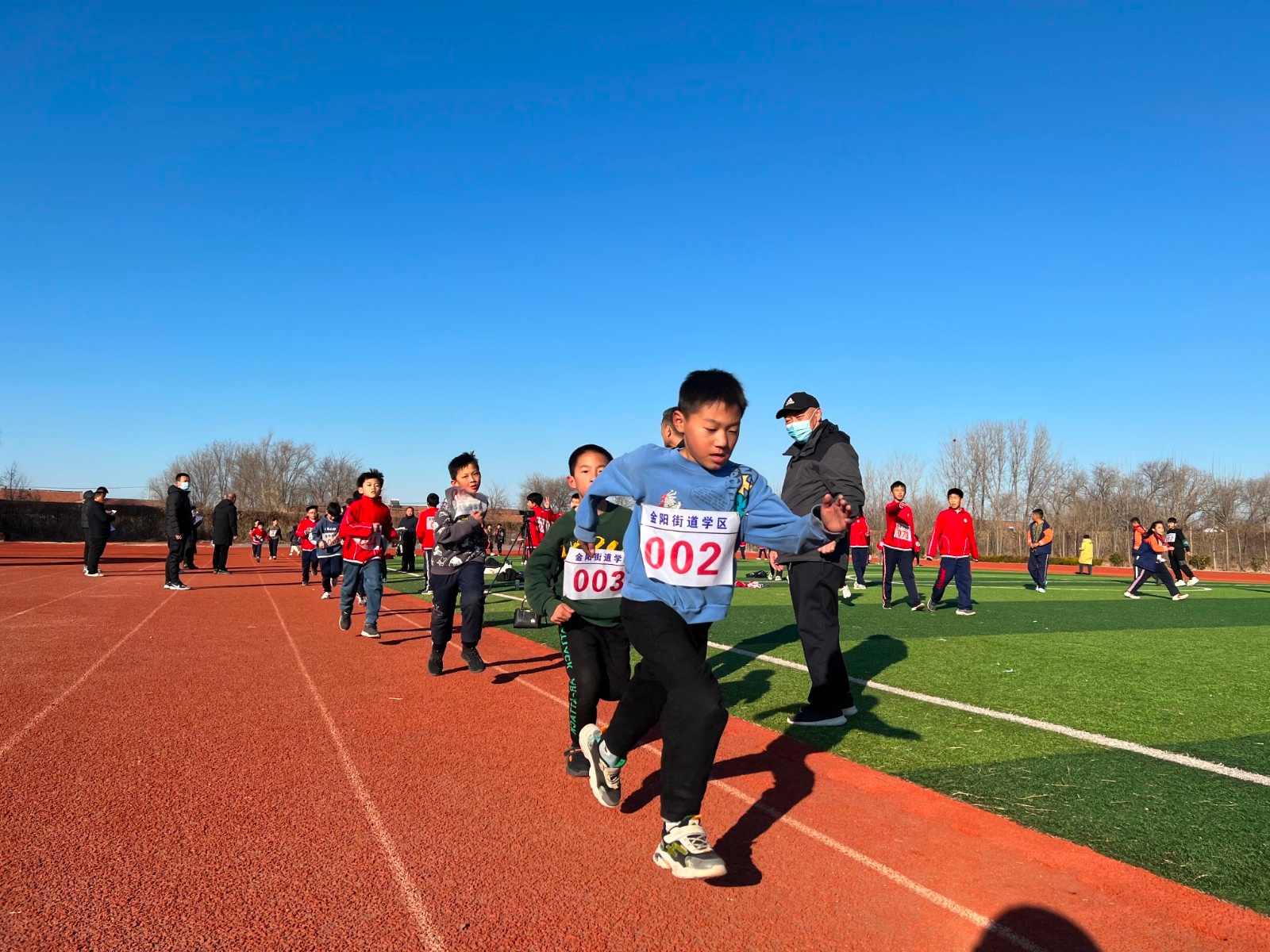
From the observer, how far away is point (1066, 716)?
6105 mm

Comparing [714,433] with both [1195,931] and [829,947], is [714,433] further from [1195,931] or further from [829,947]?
[1195,931]

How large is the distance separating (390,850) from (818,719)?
10.7 feet

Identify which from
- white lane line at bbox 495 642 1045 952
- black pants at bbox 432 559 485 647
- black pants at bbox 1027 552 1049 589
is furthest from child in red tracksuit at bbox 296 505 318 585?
black pants at bbox 1027 552 1049 589

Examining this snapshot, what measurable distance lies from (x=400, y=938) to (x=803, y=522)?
2.25 meters

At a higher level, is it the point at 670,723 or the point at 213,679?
the point at 670,723

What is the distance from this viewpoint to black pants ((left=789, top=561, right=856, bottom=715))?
5734 millimetres

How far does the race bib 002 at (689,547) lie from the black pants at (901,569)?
11.2 m

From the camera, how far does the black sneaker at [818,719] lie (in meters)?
5.93

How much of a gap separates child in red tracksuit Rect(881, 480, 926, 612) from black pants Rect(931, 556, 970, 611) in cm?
41

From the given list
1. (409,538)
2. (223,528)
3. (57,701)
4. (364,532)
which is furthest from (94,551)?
(57,701)

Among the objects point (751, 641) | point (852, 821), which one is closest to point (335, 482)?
point (751, 641)

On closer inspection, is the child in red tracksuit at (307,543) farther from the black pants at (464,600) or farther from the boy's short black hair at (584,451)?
the boy's short black hair at (584,451)

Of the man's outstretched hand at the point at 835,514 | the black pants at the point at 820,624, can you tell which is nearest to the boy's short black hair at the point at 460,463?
the black pants at the point at 820,624

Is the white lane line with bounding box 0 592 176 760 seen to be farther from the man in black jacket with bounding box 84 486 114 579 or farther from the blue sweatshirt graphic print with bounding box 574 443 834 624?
the man in black jacket with bounding box 84 486 114 579
